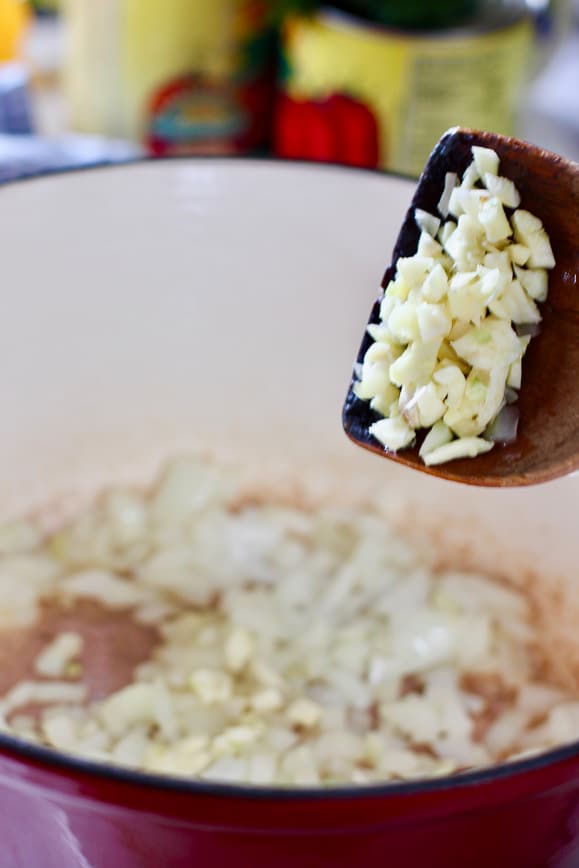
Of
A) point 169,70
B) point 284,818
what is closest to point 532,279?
point 284,818

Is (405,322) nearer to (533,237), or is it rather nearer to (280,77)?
(533,237)

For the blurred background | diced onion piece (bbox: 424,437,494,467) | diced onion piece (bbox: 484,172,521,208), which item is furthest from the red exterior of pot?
the blurred background

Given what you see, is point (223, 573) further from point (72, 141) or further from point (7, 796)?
point (72, 141)

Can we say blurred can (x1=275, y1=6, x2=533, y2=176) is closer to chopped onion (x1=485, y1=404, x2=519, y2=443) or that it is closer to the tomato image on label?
the tomato image on label

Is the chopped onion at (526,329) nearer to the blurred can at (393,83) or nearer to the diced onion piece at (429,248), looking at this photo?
the diced onion piece at (429,248)

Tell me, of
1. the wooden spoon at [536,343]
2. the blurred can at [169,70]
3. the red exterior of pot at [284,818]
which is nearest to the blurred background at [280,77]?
the blurred can at [169,70]

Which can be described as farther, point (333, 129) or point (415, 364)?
point (333, 129)

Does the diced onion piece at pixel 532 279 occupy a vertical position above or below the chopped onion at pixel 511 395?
above
